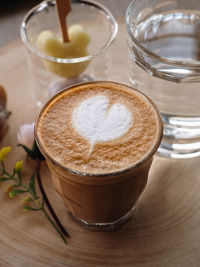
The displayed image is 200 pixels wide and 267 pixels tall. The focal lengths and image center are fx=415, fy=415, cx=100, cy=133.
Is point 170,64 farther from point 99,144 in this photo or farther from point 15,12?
point 15,12

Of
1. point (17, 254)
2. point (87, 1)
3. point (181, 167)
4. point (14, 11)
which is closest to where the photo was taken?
point (17, 254)

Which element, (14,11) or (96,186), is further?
(14,11)

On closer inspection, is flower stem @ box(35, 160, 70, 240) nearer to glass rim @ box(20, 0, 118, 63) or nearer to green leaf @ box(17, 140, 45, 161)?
green leaf @ box(17, 140, 45, 161)

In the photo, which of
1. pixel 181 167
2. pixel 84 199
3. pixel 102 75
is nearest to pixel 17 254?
pixel 84 199

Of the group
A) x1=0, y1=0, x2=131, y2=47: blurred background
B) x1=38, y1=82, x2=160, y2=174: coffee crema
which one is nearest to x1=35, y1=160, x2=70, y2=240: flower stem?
x1=38, y1=82, x2=160, y2=174: coffee crema

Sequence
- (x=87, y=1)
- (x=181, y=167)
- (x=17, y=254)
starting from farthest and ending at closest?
(x=87, y=1), (x=181, y=167), (x=17, y=254)

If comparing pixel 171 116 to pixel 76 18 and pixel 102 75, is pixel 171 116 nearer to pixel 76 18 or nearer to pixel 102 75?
pixel 102 75
